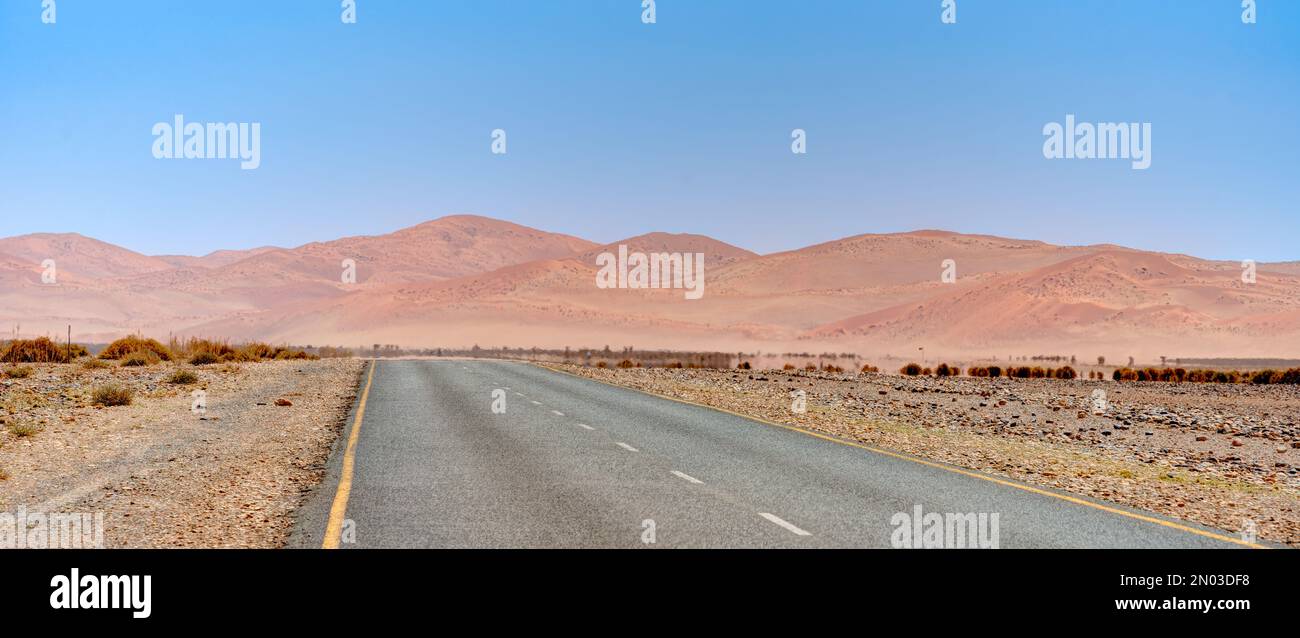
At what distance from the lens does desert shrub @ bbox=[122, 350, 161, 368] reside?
137ft

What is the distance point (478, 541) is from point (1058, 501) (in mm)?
7232

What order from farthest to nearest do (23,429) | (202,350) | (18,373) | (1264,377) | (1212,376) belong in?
(1212,376)
(1264,377)
(202,350)
(18,373)
(23,429)

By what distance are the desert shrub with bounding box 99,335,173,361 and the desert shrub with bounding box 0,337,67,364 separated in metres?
2.46

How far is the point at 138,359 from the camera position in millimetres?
42562

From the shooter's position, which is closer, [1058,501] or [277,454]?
[1058,501]

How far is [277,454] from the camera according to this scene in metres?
16.0

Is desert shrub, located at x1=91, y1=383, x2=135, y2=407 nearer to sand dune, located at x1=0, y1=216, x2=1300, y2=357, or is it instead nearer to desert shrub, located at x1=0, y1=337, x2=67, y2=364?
desert shrub, located at x1=0, y1=337, x2=67, y2=364

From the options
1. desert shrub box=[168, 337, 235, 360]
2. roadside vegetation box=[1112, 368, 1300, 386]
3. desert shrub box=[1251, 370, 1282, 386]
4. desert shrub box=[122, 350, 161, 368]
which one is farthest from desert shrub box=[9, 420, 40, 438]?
desert shrub box=[1251, 370, 1282, 386]

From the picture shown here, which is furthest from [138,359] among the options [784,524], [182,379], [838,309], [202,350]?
[838,309]

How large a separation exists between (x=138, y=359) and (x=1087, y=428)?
124 ft

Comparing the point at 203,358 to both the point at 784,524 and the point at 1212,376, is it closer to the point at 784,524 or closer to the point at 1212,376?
the point at 784,524
